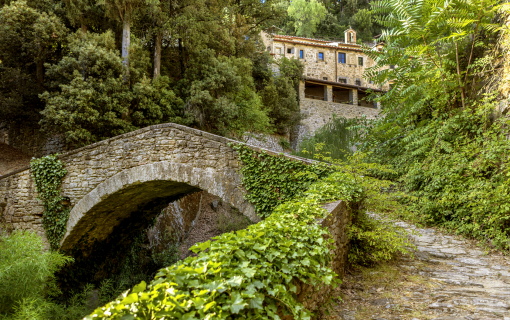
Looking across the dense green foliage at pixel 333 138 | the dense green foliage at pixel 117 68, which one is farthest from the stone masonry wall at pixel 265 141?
the dense green foliage at pixel 333 138

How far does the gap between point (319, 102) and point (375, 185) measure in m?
19.3

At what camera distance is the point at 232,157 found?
607 centimetres

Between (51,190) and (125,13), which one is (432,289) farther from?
(125,13)

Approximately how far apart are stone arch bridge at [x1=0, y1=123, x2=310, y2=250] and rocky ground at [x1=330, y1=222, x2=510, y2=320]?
249cm

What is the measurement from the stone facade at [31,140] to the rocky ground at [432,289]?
12.2 meters

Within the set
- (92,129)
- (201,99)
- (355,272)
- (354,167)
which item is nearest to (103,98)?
(92,129)

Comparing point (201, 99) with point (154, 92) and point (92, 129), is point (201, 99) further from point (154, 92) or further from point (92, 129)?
point (92, 129)

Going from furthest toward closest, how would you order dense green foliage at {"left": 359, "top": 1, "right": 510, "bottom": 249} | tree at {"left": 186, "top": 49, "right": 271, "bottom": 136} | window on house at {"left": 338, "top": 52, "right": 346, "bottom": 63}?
window on house at {"left": 338, "top": 52, "right": 346, "bottom": 63} < tree at {"left": 186, "top": 49, "right": 271, "bottom": 136} < dense green foliage at {"left": 359, "top": 1, "right": 510, "bottom": 249}

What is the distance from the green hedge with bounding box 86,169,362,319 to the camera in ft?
4.48

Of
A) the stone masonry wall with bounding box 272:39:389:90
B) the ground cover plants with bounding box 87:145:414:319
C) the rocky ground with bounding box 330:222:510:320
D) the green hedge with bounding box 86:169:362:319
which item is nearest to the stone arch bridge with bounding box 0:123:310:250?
the rocky ground with bounding box 330:222:510:320

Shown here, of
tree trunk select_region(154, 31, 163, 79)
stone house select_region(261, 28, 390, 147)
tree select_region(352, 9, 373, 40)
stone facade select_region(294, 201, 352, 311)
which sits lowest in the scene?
stone facade select_region(294, 201, 352, 311)

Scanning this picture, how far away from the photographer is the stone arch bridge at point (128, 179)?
6.14 m

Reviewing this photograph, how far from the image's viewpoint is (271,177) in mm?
5688

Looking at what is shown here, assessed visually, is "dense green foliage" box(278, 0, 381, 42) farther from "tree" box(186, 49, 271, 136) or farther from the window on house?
"tree" box(186, 49, 271, 136)
